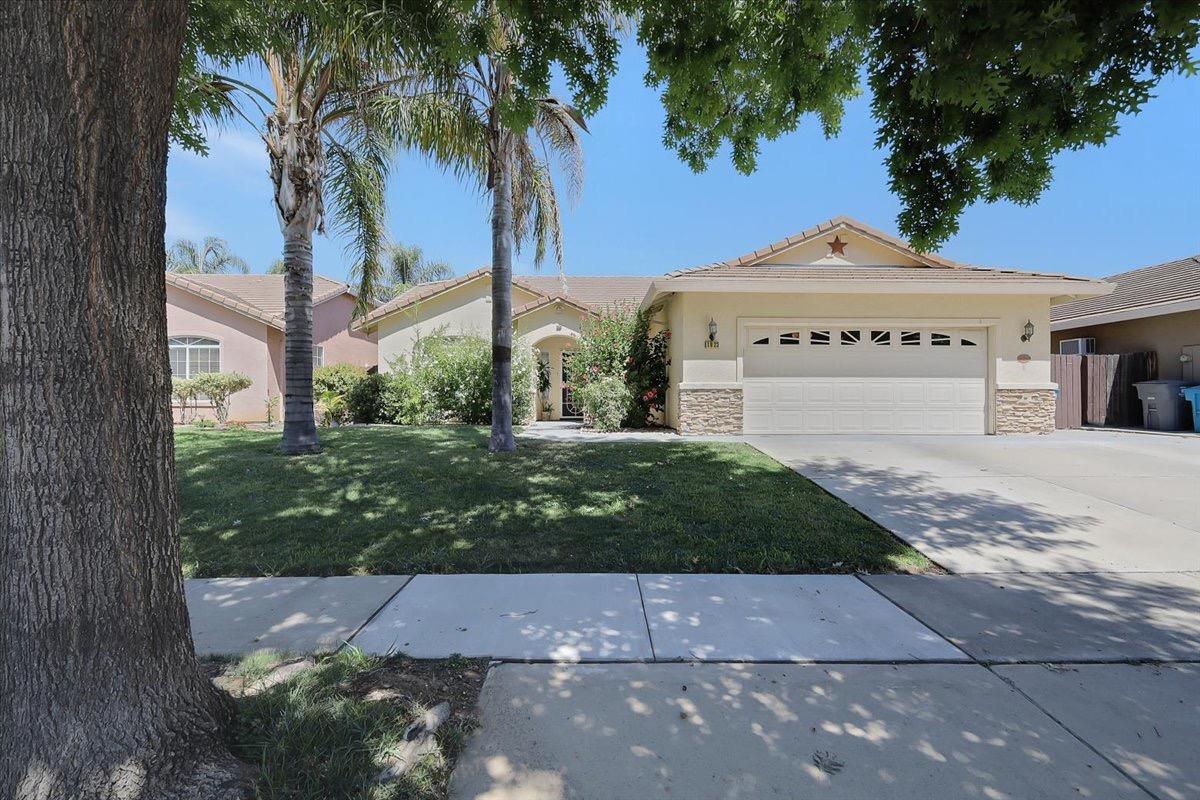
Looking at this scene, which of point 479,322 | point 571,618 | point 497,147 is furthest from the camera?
point 479,322

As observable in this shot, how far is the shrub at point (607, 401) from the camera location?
13.0 meters

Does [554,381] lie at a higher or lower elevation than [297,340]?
lower

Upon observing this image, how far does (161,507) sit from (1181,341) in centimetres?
2066

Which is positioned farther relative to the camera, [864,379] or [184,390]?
[184,390]

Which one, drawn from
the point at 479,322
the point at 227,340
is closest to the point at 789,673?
the point at 479,322

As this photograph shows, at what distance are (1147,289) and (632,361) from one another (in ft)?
51.5

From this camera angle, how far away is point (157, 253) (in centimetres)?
201

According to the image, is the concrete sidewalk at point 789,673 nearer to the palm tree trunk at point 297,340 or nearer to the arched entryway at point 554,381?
the palm tree trunk at point 297,340

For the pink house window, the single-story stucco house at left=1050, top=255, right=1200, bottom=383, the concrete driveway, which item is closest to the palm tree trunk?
the concrete driveway

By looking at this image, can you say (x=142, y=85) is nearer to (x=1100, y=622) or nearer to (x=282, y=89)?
(x=1100, y=622)

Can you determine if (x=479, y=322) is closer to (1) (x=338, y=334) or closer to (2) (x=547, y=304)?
(2) (x=547, y=304)

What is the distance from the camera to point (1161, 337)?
46.7ft

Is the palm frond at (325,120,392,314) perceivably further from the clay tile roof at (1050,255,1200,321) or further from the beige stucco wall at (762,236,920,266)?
the clay tile roof at (1050,255,1200,321)

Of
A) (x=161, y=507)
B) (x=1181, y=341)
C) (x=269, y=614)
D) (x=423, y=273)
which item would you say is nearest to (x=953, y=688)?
(x=161, y=507)
